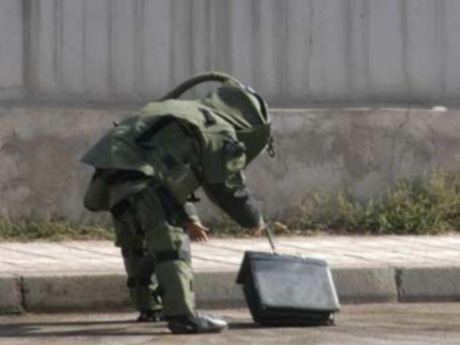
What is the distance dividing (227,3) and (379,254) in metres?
2.13

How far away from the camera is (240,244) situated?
11305mm

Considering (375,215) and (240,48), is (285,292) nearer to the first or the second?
(375,215)

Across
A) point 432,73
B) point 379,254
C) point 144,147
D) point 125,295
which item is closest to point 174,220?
point 144,147

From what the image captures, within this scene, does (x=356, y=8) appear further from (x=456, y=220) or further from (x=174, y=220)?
(x=174, y=220)

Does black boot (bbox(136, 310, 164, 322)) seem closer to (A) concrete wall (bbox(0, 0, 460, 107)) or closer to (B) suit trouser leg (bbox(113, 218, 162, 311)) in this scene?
(B) suit trouser leg (bbox(113, 218, 162, 311))

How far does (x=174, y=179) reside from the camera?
8492 millimetres

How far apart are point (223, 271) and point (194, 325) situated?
4.65ft

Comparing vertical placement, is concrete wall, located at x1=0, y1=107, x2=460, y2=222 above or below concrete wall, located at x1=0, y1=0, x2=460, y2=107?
below

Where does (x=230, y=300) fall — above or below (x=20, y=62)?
below

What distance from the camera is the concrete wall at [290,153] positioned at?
11555mm

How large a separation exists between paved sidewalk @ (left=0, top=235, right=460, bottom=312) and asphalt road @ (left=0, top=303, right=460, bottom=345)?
12 cm

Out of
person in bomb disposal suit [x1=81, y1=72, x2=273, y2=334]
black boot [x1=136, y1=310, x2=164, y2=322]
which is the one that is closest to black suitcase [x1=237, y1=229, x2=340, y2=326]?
person in bomb disposal suit [x1=81, y1=72, x2=273, y2=334]

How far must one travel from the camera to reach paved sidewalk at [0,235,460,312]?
9641 millimetres

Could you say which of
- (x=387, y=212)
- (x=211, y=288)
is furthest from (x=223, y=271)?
(x=387, y=212)
